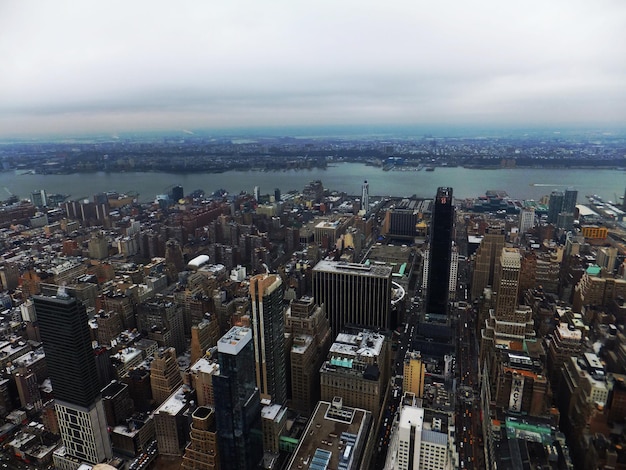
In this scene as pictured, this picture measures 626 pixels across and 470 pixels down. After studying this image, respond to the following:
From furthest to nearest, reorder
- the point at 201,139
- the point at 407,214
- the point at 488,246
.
Result: the point at 201,139
the point at 407,214
the point at 488,246

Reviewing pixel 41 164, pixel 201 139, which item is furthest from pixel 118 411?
pixel 201 139

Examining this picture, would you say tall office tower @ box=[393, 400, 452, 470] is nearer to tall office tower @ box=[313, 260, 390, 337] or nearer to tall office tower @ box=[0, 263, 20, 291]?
tall office tower @ box=[313, 260, 390, 337]

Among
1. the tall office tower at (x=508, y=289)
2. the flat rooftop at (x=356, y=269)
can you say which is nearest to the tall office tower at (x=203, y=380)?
the flat rooftop at (x=356, y=269)

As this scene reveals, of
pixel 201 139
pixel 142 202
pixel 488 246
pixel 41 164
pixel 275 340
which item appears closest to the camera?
pixel 275 340

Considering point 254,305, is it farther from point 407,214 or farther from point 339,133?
point 339,133

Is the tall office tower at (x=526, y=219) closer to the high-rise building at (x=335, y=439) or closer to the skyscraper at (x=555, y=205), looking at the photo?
the skyscraper at (x=555, y=205)

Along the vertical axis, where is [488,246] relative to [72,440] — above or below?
above

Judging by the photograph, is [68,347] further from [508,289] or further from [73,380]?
[508,289]
